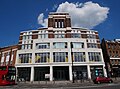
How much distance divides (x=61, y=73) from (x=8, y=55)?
23.4 meters

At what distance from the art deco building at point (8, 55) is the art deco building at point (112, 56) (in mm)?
32275

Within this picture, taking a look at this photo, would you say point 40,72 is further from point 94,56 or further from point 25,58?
point 94,56

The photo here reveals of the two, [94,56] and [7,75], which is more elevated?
[94,56]

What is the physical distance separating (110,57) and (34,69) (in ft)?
86.7

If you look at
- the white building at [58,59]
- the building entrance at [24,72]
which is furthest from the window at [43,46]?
the building entrance at [24,72]

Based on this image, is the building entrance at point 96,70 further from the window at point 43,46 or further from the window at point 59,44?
the window at point 43,46

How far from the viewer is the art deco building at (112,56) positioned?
189 ft

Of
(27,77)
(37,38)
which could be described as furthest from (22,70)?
(37,38)

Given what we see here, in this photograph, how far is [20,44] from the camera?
189ft

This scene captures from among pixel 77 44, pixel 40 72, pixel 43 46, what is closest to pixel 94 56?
pixel 77 44

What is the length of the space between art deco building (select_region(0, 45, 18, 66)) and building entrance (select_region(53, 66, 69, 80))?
1672 centimetres

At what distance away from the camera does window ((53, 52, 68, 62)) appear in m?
51.4

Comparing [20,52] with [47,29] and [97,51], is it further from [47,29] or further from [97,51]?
[97,51]

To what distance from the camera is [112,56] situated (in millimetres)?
59656
